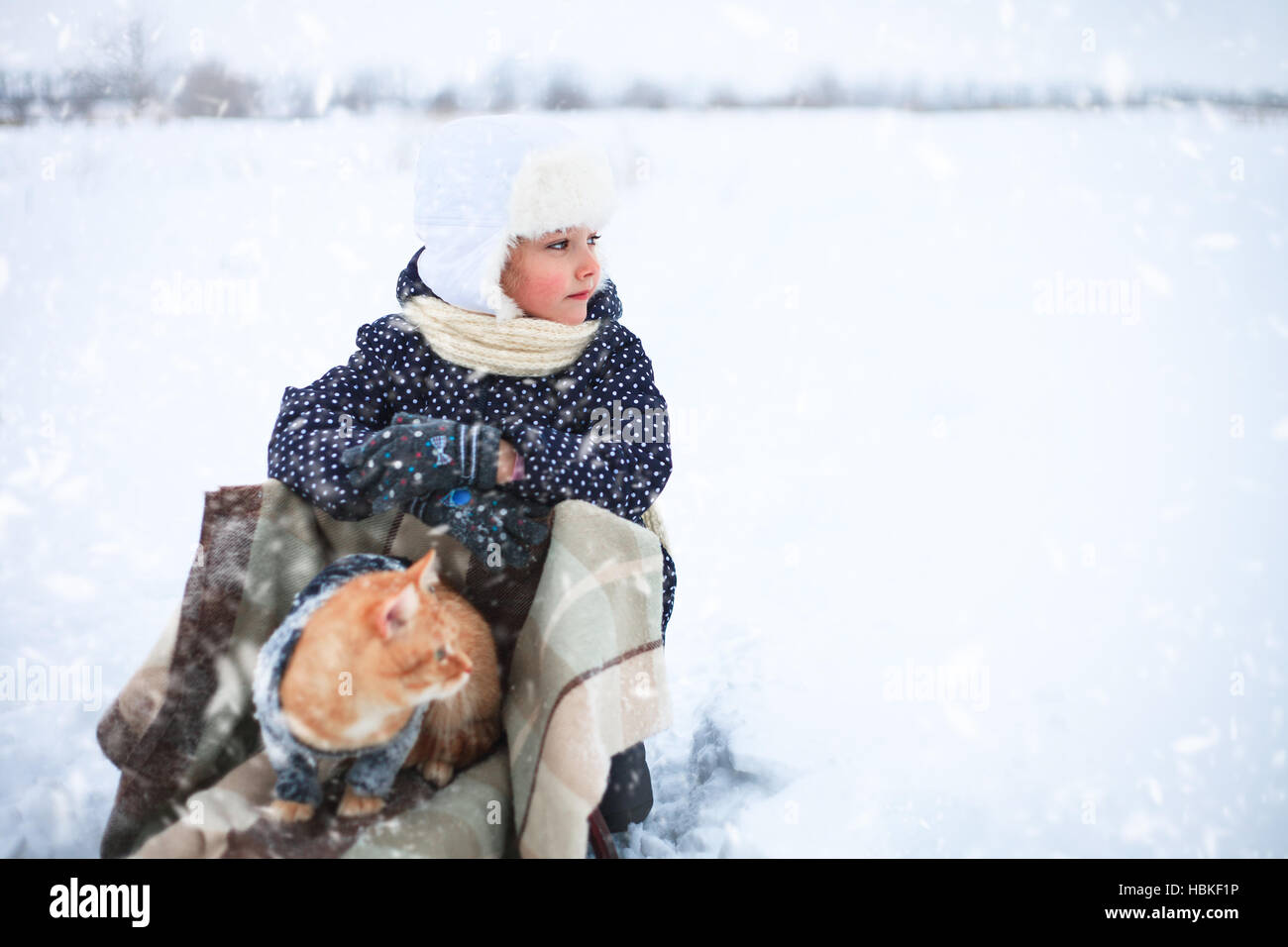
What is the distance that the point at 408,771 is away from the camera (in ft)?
4.98

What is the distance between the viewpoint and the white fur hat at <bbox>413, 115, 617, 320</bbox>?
5.35 feet

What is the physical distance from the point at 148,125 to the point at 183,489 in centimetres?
239

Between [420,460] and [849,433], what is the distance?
2168 millimetres

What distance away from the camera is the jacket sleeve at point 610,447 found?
1585 millimetres

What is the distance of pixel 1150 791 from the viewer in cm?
206
